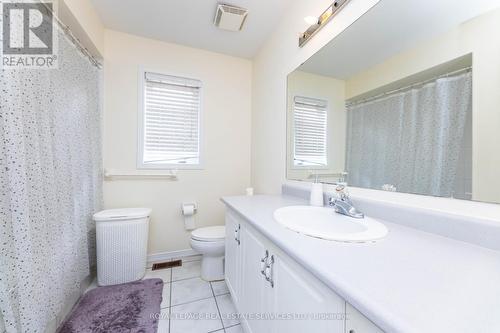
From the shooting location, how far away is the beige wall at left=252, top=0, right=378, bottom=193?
4.51 feet

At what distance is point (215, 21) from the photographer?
6.20 feet

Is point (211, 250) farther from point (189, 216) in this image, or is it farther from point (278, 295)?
point (278, 295)

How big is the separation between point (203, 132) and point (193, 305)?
1.67 metres

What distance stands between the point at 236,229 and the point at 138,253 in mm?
1052

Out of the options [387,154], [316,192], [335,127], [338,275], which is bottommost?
[338,275]

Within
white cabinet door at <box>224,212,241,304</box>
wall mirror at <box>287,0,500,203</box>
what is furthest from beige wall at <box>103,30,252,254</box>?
wall mirror at <box>287,0,500,203</box>

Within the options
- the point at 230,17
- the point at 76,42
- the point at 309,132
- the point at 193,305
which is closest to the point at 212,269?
the point at 193,305

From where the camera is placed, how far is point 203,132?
2.39 m

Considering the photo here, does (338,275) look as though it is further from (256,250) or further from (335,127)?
(335,127)

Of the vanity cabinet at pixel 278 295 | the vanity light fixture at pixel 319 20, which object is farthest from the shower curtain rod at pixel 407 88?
the vanity cabinet at pixel 278 295

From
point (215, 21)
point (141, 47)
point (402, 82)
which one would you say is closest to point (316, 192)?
point (402, 82)

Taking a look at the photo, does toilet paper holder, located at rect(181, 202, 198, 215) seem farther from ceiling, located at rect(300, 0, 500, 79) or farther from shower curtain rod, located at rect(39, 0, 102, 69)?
ceiling, located at rect(300, 0, 500, 79)

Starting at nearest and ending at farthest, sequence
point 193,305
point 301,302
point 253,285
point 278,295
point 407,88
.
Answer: point 301,302
point 278,295
point 407,88
point 253,285
point 193,305

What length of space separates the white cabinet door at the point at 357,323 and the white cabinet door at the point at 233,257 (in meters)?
0.89
